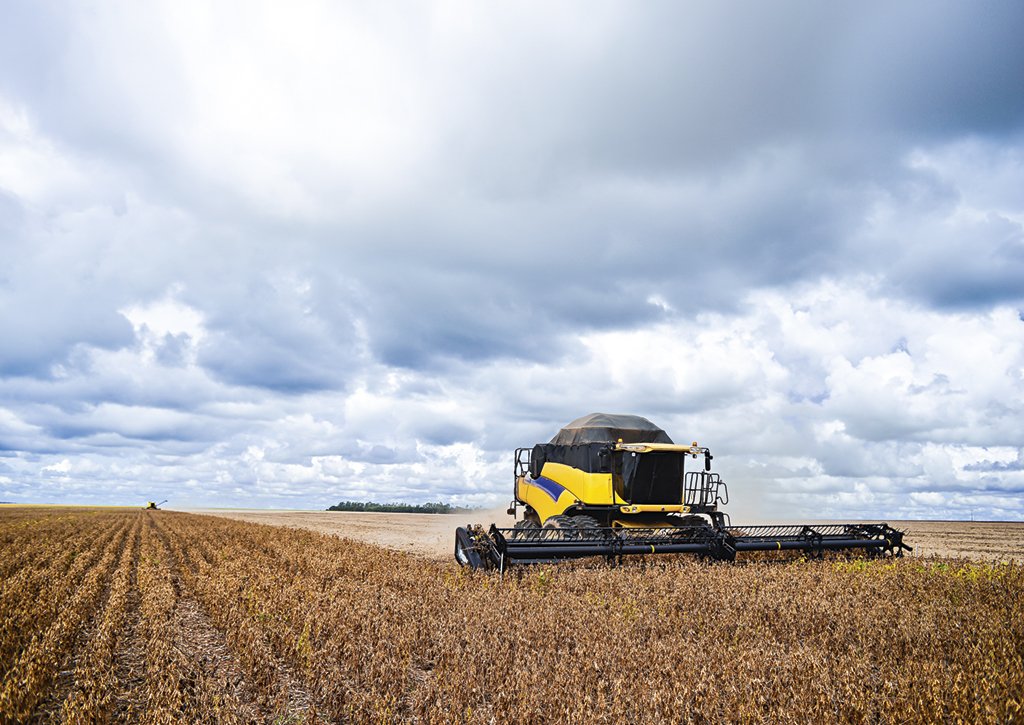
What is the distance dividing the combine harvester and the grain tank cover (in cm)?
3

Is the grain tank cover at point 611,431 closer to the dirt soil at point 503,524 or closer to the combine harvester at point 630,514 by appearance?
the combine harvester at point 630,514

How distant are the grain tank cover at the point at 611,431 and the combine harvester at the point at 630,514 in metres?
0.03

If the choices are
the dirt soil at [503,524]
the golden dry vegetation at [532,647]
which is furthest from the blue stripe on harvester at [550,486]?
the golden dry vegetation at [532,647]

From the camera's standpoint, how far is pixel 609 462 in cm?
1330

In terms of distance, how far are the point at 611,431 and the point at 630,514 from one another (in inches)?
73.2

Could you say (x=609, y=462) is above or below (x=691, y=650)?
above

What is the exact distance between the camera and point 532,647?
18.8ft

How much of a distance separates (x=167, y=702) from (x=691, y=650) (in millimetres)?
4278

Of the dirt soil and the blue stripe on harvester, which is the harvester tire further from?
the dirt soil

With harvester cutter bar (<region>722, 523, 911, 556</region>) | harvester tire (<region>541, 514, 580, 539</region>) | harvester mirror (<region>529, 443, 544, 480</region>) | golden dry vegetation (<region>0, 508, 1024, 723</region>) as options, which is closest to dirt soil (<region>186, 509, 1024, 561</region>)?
harvester cutter bar (<region>722, 523, 911, 556</region>)

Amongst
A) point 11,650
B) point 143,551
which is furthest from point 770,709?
point 143,551

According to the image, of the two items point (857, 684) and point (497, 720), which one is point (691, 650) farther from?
point (497, 720)

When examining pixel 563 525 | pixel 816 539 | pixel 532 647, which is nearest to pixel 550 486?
pixel 563 525

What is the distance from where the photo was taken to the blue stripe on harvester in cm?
1448
